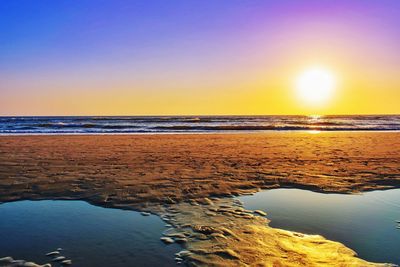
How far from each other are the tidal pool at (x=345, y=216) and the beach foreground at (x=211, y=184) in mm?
361

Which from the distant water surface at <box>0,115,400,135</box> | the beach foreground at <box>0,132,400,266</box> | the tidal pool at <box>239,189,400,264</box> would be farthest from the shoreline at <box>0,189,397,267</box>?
the distant water surface at <box>0,115,400,135</box>

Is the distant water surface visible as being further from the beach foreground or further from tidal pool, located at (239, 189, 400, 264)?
tidal pool, located at (239, 189, 400, 264)

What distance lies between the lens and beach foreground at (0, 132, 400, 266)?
4629 millimetres

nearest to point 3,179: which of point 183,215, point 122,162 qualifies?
point 122,162

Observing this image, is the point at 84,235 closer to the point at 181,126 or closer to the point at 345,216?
the point at 345,216

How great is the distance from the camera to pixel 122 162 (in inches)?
505

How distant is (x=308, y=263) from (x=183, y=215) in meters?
2.75

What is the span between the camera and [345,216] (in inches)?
244

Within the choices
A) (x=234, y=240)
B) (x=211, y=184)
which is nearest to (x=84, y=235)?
(x=234, y=240)

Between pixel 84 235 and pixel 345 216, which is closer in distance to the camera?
pixel 84 235

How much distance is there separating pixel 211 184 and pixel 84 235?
430 cm

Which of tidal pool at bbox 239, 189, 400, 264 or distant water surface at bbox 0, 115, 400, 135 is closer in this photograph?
tidal pool at bbox 239, 189, 400, 264

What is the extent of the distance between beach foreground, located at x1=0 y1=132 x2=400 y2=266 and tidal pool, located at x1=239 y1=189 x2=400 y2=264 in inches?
14.2

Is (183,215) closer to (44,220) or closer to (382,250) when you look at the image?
(44,220)
